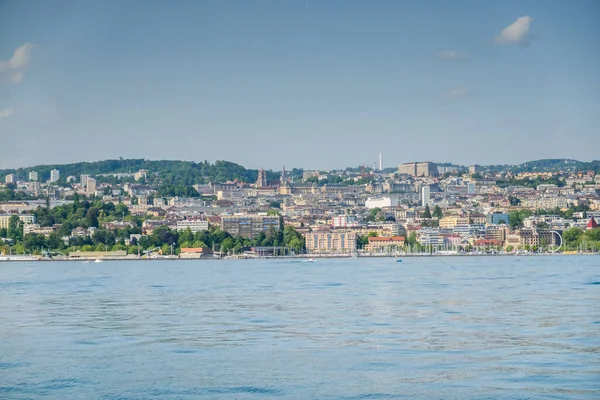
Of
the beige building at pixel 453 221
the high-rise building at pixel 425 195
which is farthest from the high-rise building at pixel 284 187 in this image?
the beige building at pixel 453 221

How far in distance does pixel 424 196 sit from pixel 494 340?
96.7m

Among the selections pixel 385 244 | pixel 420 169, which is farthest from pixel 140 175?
pixel 385 244

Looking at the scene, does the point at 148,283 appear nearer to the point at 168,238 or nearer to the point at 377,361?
the point at 377,361

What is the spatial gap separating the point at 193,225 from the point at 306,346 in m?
61.5

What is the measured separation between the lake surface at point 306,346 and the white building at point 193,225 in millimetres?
52365

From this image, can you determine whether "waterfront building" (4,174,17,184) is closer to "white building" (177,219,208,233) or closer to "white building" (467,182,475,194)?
"white building" (467,182,475,194)

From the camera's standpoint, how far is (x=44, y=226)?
72.4 metres

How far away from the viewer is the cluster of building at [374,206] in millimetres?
70625

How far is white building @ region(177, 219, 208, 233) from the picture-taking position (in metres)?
72.6

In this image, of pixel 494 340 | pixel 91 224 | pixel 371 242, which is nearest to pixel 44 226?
pixel 91 224

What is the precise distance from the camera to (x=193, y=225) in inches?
2904

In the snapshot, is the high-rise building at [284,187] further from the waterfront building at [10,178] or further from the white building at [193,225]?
the white building at [193,225]

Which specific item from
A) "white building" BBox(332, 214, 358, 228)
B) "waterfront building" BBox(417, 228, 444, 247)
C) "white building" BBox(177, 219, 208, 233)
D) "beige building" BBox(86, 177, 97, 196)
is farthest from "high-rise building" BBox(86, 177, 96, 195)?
"waterfront building" BBox(417, 228, 444, 247)

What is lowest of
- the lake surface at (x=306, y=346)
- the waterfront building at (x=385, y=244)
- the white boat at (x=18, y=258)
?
the lake surface at (x=306, y=346)
